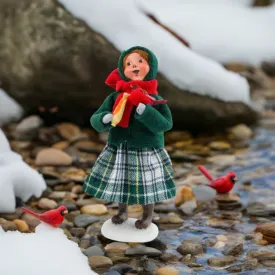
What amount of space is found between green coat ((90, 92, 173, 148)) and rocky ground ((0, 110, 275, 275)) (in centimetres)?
56

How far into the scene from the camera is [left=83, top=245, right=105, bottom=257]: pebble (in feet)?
10.8

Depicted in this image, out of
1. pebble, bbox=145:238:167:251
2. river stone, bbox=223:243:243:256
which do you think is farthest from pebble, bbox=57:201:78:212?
A: river stone, bbox=223:243:243:256

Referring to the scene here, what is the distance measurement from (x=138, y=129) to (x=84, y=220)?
0.74 meters

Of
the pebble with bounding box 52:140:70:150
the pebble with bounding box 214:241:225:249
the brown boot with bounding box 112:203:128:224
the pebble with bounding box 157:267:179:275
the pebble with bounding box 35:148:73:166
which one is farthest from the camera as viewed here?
the pebble with bounding box 52:140:70:150

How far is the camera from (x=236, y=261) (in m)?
3.21

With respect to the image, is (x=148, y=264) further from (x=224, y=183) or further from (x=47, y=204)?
(x=224, y=183)

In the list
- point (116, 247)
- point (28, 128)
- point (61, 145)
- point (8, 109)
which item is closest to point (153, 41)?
point (61, 145)

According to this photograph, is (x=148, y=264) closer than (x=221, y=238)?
Yes

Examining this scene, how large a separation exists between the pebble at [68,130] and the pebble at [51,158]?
532mm

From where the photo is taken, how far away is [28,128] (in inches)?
205

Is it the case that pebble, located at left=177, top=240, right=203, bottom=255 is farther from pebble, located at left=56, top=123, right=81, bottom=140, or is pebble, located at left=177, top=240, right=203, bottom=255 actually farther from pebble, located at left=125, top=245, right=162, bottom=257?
pebble, located at left=56, top=123, right=81, bottom=140

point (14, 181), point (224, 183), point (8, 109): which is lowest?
point (14, 181)

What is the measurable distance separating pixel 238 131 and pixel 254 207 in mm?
1546

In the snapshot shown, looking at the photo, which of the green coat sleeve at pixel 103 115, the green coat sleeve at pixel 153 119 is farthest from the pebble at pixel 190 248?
the green coat sleeve at pixel 103 115
